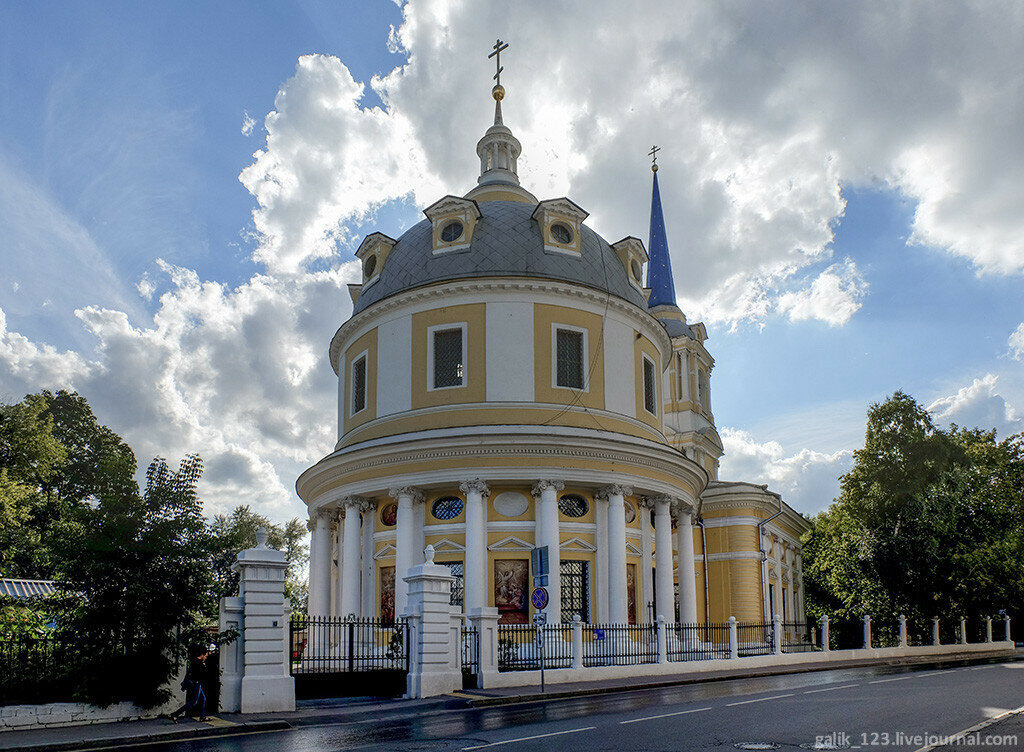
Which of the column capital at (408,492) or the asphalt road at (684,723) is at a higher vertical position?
the column capital at (408,492)

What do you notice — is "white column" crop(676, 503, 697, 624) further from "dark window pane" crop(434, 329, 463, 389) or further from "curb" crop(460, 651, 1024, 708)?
"dark window pane" crop(434, 329, 463, 389)

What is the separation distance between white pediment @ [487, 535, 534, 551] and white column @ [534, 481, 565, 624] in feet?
1.49

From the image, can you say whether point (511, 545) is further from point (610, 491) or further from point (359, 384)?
point (359, 384)

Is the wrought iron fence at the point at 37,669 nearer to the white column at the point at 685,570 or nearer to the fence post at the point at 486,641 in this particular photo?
the fence post at the point at 486,641

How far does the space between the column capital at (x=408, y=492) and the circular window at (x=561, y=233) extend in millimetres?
10574

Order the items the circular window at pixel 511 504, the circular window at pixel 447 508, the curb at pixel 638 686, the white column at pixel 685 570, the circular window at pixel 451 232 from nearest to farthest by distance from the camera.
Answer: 1. the curb at pixel 638 686
2. the circular window at pixel 511 504
3. the circular window at pixel 447 508
4. the white column at pixel 685 570
5. the circular window at pixel 451 232

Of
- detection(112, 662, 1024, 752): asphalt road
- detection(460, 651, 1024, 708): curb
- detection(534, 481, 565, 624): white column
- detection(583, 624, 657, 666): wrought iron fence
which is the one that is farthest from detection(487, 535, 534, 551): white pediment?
detection(112, 662, 1024, 752): asphalt road

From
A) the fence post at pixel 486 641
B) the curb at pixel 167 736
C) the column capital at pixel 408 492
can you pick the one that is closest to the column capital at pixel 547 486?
the column capital at pixel 408 492

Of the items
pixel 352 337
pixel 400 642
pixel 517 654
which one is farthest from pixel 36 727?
pixel 352 337

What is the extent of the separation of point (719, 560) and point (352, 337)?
2035 cm

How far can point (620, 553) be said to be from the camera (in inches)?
1131

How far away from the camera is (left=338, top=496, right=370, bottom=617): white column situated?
29.8 m

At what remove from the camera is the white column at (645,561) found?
98.6 feet

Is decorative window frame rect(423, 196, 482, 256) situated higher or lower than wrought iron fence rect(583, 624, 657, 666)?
higher
